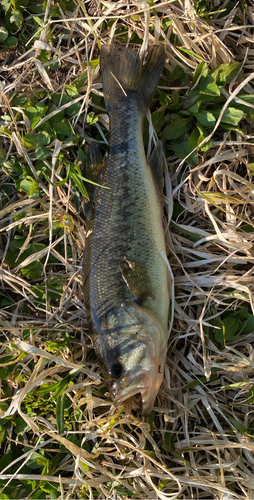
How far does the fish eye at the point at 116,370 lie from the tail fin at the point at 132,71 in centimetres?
211

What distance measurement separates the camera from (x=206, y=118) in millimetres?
2758

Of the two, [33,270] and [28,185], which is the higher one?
[28,185]

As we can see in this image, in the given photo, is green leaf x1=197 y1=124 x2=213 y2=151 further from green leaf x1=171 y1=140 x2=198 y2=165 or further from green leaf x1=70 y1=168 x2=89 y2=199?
green leaf x1=70 y1=168 x2=89 y2=199

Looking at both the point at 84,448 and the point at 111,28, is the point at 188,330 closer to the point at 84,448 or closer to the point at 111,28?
the point at 84,448

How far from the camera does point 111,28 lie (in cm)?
292

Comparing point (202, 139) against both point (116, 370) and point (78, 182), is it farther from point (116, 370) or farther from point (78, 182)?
point (116, 370)

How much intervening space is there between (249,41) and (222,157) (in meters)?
0.98

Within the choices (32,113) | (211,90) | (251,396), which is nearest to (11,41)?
(32,113)

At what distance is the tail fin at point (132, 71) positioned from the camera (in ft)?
9.12

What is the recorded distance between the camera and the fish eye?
2.50 meters

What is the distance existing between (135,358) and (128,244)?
0.87 metres

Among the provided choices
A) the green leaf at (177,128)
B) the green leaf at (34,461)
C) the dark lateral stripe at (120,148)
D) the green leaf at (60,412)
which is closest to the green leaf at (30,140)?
the dark lateral stripe at (120,148)

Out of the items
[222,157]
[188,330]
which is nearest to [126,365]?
[188,330]

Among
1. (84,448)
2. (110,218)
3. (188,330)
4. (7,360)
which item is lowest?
(84,448)
